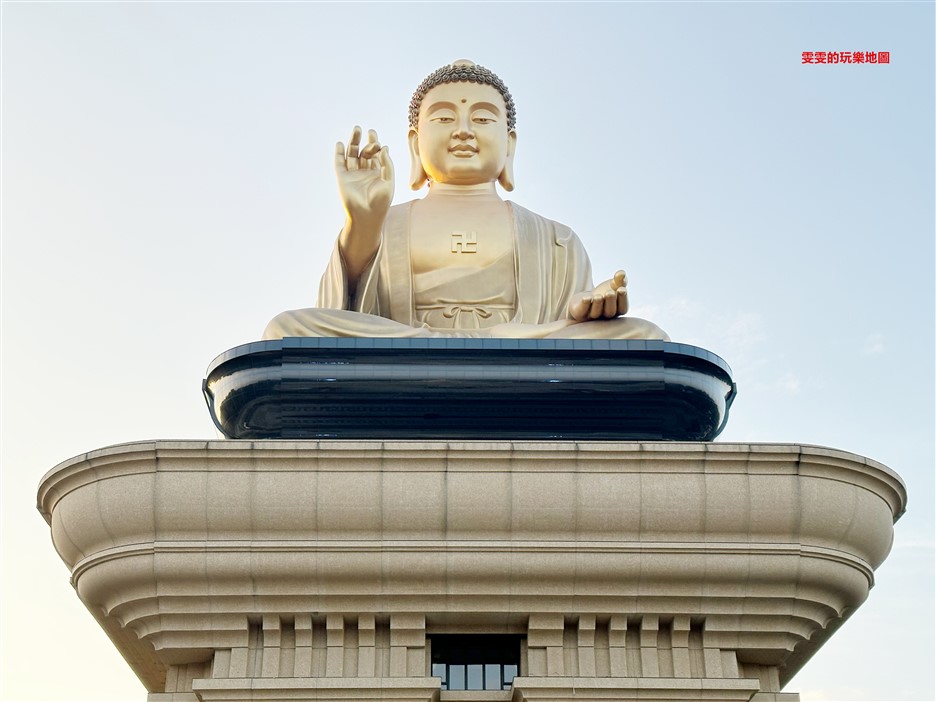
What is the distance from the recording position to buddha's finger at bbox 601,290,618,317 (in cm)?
1167

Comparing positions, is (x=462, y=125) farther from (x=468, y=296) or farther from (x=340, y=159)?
(x=340, y=159)

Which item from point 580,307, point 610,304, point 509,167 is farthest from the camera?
point 509,167

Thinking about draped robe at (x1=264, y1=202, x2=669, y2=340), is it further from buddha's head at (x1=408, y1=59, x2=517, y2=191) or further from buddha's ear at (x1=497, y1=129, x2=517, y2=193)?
buddha's ear at (x1=497, y1=129, x2=517, y2=193)

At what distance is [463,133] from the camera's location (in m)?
14.6

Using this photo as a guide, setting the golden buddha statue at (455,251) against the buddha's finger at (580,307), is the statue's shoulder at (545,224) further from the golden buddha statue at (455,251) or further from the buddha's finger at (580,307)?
the buddha's finger at (580,307)

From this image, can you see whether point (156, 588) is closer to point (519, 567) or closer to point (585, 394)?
point (519, 567)

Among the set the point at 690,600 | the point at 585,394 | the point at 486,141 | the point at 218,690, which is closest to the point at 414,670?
the point at 218,690

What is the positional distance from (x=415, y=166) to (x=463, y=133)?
995 mm

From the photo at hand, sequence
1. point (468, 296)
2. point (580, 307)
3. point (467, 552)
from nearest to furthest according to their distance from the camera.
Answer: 1. point (467, 552)
2. point (580, 307)
3. point (468, 296)

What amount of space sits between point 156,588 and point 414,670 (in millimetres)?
2015

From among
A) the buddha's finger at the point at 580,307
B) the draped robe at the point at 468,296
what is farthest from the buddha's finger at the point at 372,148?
the buddha's finger at the point at 580,307

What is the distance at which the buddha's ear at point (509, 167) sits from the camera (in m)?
15.3

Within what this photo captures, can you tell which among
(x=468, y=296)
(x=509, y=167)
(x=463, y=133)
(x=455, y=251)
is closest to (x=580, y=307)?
(x=468, y=296)

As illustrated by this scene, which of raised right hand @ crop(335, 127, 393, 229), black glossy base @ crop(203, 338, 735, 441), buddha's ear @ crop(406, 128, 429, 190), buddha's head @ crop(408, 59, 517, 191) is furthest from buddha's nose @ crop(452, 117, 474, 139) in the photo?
black glossy base @ crop(203, 338, 735, 441)
